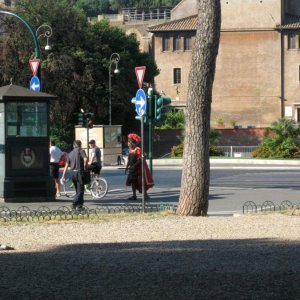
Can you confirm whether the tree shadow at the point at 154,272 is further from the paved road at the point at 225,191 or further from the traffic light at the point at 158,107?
the paved road at the point at 225,191

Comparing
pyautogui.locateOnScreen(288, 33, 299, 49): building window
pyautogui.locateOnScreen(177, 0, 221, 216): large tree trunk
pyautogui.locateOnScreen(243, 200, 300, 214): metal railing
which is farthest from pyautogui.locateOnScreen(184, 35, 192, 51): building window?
pyautogui.locateOnScreen(177, 0, 221, 216): large tree trunk

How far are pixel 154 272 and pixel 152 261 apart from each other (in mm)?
977

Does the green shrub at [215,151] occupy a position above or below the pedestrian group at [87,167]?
below

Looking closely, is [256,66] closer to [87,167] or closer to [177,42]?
[177,42]

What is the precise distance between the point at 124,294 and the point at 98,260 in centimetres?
247

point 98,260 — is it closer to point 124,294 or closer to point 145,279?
point 145,279

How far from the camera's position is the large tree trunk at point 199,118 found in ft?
60.4

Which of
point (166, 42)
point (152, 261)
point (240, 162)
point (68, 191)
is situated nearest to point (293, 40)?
point (166, 42)

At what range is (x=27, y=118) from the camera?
2370cm

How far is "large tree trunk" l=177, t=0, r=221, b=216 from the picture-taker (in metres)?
18.4

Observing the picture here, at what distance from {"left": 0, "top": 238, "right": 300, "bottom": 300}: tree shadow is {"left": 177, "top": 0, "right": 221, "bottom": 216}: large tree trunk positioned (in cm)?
590

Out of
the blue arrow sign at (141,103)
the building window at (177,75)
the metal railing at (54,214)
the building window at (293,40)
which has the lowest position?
the metal railing at (54,214)

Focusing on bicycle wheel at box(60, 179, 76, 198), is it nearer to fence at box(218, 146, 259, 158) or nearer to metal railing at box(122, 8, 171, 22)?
fence at box(218, 146, 259, 158)

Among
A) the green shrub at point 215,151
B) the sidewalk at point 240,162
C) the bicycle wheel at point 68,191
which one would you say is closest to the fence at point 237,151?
the green shrub at point 215,151
